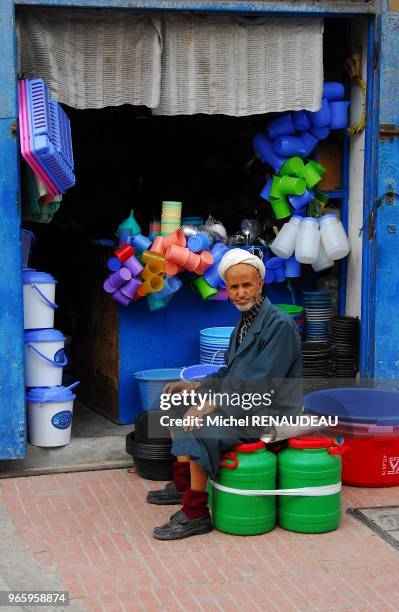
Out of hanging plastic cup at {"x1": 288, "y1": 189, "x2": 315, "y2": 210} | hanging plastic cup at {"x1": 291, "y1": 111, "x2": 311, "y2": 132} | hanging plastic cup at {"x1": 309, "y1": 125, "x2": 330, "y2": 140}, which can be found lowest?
hanging plastic cup at {"x1": 288, "y1": 189, "x2": 315, "y2": 210}

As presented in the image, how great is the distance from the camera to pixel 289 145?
7.32 meters

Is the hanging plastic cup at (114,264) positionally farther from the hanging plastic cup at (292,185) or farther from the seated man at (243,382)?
the seated man at (243,382)

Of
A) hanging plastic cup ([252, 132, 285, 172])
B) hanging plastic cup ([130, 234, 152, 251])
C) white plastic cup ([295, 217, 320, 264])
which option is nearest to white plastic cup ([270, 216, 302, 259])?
white plastic cup ([295, 217, 320, 264])

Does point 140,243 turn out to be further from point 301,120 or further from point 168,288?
point 301,120

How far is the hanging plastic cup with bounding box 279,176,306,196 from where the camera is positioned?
7.30 metres

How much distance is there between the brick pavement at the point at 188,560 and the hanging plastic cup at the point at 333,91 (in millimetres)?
3262

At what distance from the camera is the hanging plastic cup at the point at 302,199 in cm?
737

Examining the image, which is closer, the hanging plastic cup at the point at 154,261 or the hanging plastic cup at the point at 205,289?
the hanging plastic cup at the point at 154,261

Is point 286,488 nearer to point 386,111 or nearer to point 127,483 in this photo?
point 127,483

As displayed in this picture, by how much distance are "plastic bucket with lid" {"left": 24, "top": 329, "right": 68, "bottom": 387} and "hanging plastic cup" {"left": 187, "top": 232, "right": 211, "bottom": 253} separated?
1384 mm

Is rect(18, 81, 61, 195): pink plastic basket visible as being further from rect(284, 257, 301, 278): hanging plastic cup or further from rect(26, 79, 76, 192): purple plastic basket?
rect(284, 257, 301, 278): hanging plastic cup

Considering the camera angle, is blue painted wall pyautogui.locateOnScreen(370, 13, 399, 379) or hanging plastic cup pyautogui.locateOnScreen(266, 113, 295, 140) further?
hanging plastic cup pyautogui.locateOnScreen(266, 113, 295, 140)

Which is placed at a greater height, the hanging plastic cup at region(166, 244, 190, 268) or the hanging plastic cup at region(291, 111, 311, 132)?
the hanging plastic cup at region(291, 111, 311, 132)

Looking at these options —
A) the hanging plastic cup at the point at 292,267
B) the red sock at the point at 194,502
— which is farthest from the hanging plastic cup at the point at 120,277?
the red sock at the point at 194,502
